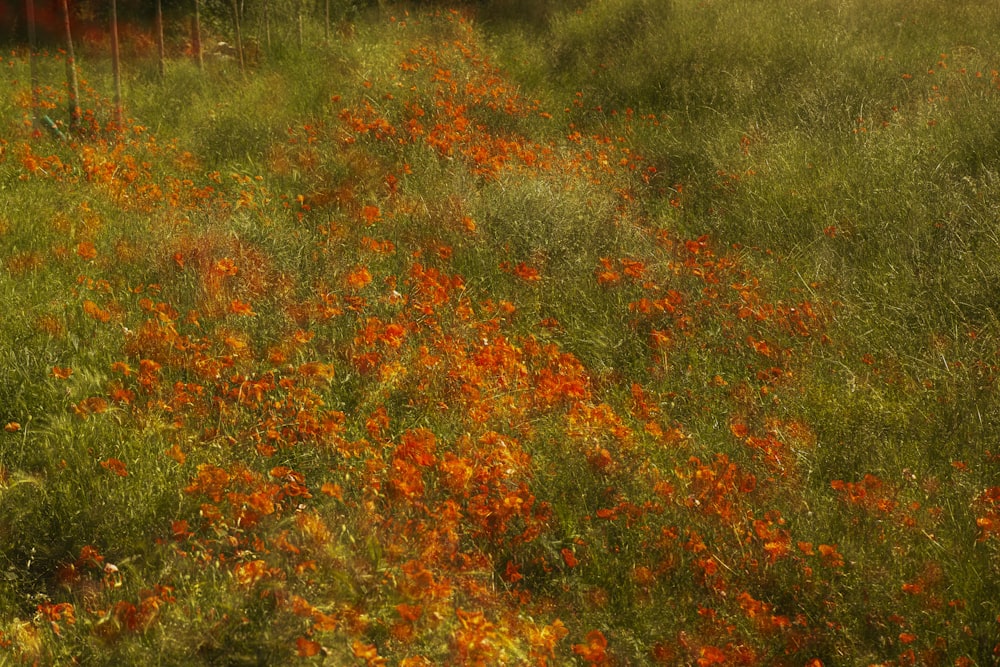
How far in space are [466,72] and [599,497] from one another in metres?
5.95

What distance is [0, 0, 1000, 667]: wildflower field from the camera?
8.84 feet

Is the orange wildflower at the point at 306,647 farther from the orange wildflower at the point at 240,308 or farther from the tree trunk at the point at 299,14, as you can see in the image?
the tree trunk at the point at 299,14

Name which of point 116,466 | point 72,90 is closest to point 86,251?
point 116,466

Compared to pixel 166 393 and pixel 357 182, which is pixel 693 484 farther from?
pixel 357 182

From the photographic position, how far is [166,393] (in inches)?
142

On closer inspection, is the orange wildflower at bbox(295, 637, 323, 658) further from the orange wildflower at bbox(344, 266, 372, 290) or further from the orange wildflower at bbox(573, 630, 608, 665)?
the orange wildflower at bbox(344, 266, 372, 290)

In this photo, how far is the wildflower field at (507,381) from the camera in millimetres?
2695

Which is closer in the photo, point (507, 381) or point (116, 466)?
point (116, 466)

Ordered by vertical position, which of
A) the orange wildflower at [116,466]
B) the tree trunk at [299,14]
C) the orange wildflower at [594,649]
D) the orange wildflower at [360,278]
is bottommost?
the orange wildflower at [594,649]

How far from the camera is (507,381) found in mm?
3840

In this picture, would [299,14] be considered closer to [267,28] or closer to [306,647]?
[267,28]

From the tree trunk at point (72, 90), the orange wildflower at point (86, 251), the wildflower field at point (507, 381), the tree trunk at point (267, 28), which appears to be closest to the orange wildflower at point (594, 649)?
the wildflower field at point (507, 381)

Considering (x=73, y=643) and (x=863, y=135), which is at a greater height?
(x=863, y=135)

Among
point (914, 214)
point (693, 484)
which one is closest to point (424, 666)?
point (693, 484)
